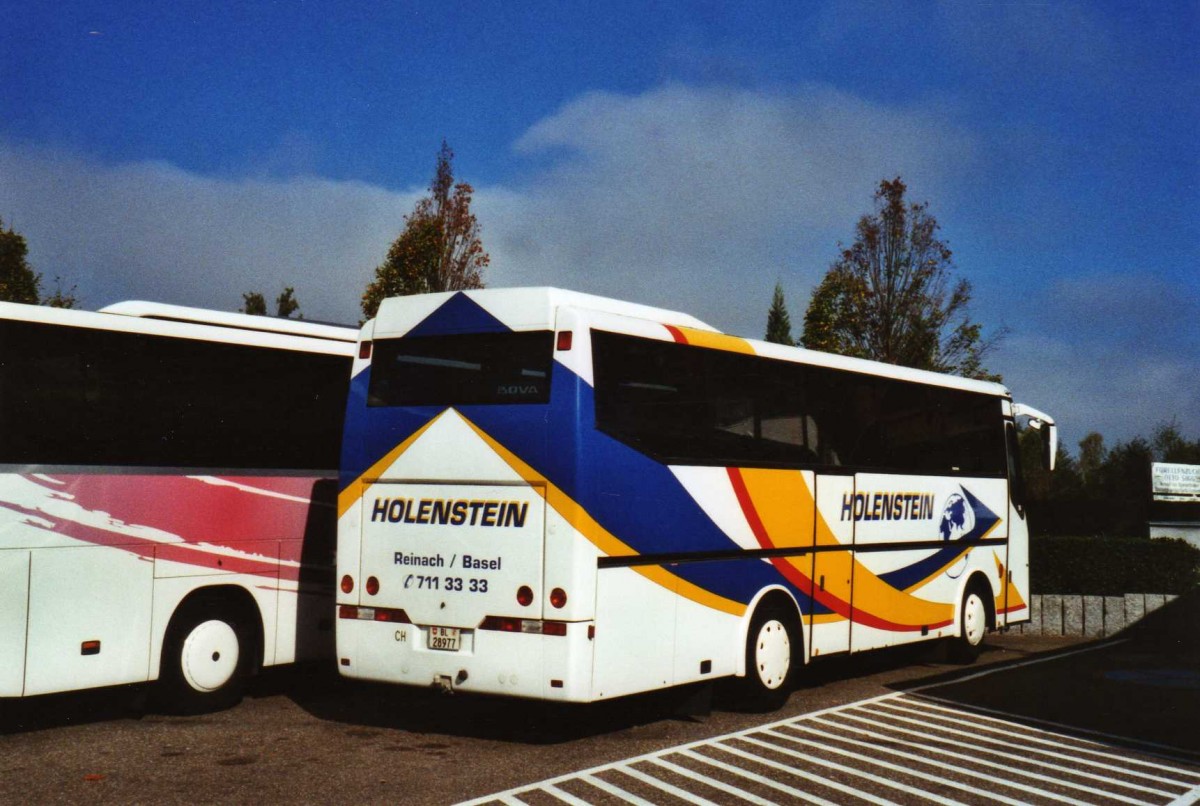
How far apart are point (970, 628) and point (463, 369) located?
8.60m

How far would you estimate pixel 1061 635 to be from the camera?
19.2m

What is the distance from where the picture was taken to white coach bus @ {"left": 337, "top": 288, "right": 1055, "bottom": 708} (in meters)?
9.55

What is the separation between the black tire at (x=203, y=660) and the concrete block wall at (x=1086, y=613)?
12563 mm

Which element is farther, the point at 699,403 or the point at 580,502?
the point at 699,403

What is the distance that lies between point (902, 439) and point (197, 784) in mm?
8784

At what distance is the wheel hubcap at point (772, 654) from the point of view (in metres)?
11.5

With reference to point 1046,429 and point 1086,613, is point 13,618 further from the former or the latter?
point 1086,613

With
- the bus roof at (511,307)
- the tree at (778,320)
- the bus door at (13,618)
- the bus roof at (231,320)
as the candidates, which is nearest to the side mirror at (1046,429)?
the bus roof at (511,307)

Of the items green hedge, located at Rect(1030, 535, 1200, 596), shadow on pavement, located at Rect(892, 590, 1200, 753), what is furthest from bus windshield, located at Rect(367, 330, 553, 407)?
green hedge, located at Rect(1030, 535, 1200, 596)

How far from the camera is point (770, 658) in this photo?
11656 millimetres

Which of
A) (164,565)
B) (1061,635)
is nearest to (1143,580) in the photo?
(1061,635)

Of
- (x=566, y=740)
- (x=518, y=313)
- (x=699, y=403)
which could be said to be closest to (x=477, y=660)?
(x=566, y=740)

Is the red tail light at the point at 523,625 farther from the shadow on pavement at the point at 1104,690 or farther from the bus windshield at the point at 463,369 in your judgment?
the shadow on pavement at the point at 1104,690

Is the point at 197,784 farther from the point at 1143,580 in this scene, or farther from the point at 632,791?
the point at 1143,580
